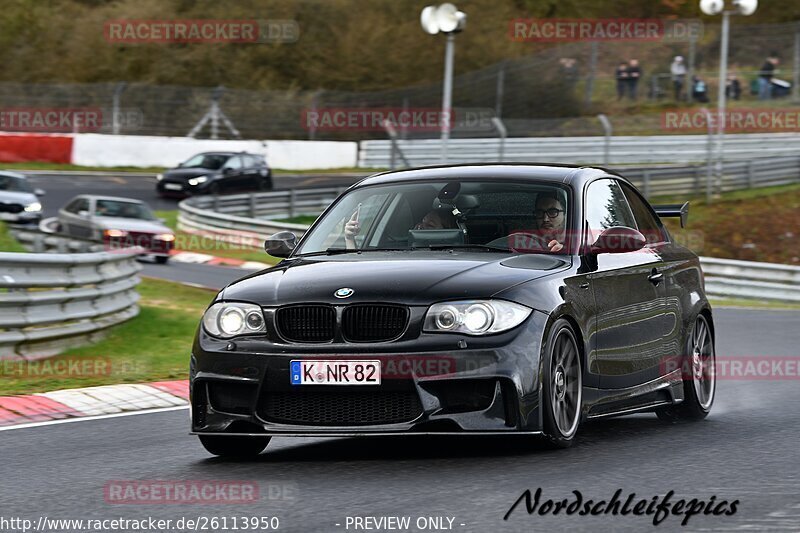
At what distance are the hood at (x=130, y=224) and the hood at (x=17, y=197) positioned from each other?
487 centimetres

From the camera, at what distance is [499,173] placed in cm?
852

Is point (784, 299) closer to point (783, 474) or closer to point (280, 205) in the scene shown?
point (280, 205)

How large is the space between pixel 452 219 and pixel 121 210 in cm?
2137

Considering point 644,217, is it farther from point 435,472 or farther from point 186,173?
point 186,173

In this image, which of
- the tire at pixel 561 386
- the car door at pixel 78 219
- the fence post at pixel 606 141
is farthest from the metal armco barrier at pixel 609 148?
the tire at pixel 561 386

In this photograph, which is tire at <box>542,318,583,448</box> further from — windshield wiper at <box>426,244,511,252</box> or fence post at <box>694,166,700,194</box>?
fence post at <box>694,166,700,194</box>

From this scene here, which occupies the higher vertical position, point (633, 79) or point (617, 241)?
point (633, 79)

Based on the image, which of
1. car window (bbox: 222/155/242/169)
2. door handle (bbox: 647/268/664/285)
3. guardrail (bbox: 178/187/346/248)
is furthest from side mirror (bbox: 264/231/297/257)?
car window (bbox: 222/155/242/169)

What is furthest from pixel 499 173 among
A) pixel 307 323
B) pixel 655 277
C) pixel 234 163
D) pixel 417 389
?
pixel 234 163

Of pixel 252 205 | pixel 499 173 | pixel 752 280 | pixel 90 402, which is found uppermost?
pixel 499 173

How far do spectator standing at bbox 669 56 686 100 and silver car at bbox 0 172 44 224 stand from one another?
2065 centimetres

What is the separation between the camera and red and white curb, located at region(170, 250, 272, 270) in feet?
94.1

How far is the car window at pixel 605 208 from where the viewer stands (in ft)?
28.0

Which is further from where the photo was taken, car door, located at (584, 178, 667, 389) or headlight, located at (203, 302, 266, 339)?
car door, located at (584, 178, 667, 389)
